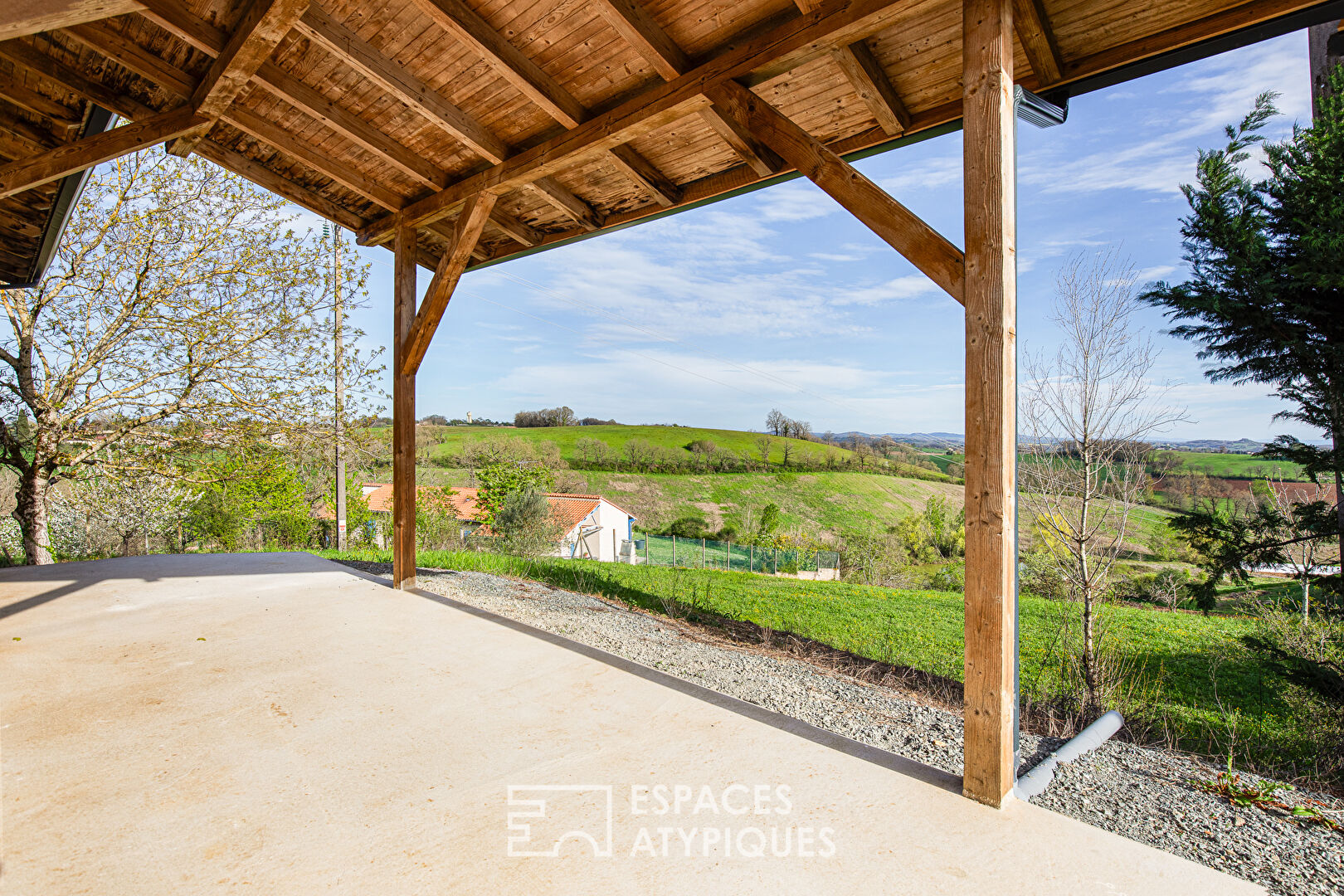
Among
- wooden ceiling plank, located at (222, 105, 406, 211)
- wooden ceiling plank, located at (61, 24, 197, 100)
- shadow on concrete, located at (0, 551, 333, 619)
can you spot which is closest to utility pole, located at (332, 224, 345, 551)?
shadow on concrete, located at (0, 551, 333, 619)

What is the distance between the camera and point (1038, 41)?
7.06 feet

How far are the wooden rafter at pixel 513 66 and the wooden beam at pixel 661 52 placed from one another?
60 centimetres

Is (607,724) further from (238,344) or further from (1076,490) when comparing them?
(238,344)

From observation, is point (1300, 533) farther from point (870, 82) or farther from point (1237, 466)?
point (870, 82)

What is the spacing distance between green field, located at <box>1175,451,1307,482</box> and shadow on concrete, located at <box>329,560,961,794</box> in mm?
3849

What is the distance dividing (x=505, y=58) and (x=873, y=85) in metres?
1.69

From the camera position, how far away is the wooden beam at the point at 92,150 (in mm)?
3172

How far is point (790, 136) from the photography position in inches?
92.2

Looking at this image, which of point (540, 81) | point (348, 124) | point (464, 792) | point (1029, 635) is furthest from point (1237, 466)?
point (348, 124)

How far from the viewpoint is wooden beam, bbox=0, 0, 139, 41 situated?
1100 millimetres

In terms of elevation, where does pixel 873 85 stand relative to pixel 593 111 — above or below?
below

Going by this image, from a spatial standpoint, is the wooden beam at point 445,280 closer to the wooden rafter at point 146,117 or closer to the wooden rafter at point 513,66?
the wooden rafter at point 513,66

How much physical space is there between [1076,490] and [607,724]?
13.5ft

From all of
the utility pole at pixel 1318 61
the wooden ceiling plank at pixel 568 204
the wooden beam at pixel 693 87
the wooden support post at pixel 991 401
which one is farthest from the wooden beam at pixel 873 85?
the utility pole at pixel 1318 61
